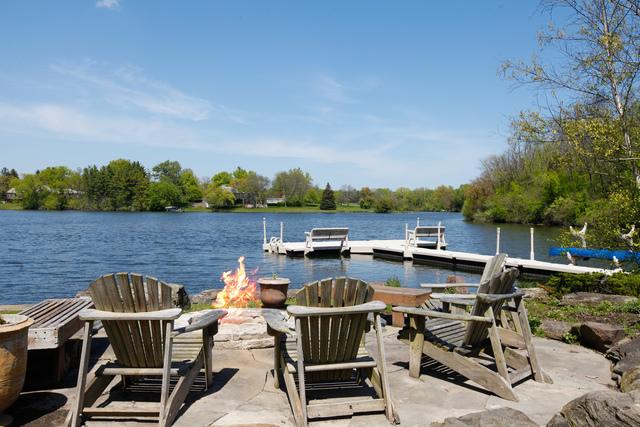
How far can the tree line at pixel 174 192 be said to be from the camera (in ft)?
335

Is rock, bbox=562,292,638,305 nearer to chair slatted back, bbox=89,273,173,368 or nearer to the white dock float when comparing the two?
chair slatted back, bbox=89,273,173,368

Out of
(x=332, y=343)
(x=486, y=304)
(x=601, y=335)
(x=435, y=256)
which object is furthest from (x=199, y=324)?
(x=435, y=256)

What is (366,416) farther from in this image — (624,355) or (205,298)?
(205,298)

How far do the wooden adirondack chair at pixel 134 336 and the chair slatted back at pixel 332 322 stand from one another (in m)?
0.93

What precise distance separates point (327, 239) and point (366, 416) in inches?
940

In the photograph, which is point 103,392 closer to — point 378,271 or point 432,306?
point 432,306

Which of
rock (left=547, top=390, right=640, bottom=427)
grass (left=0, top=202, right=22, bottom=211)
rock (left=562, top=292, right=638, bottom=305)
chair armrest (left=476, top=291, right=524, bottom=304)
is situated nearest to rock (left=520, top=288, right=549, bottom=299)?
rock (left=562, top=292, right=638, bottom=305)

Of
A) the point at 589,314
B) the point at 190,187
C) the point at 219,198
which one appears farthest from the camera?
the point at 190,187

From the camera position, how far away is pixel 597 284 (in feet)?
30.1

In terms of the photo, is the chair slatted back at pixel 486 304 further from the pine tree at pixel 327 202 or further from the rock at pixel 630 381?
the pine tree at pixel 327 202

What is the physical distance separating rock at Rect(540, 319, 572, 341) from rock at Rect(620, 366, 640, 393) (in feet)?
6.29

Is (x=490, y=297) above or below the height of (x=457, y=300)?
above

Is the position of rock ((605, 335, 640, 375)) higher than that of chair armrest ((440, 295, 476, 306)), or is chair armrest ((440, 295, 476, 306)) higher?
chair armrest ((440, 295, 476, 306))

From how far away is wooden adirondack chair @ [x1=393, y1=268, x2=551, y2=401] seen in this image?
425cm
